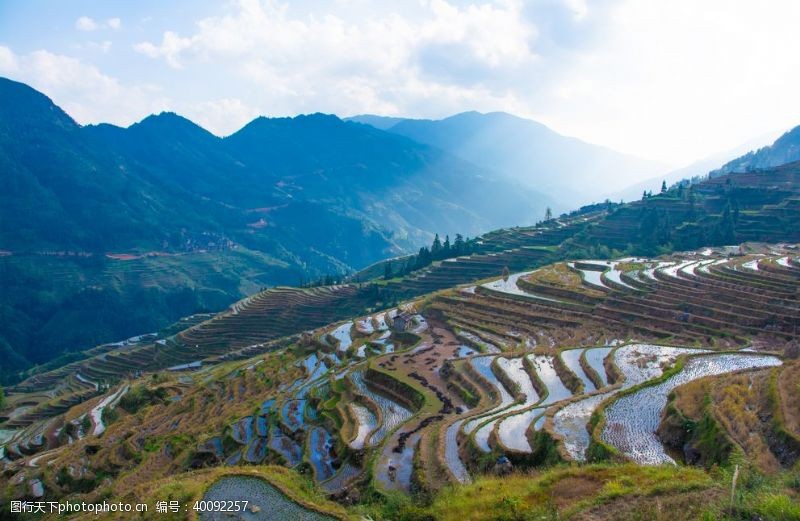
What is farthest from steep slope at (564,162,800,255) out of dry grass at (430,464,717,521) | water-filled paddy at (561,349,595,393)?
dry grass at (430,464,717,521)

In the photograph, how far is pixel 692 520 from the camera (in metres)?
9.66

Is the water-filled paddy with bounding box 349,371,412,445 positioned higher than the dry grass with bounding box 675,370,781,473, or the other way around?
the dry grass with bounding box 675,370,781,473

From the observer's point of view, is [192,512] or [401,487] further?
[401,487]

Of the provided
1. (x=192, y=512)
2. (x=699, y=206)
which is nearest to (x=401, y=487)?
(x=192, y=512)

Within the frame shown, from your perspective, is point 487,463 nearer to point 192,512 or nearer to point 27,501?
point 192,512

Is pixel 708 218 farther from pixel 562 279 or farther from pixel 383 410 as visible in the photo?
pixel 383 410

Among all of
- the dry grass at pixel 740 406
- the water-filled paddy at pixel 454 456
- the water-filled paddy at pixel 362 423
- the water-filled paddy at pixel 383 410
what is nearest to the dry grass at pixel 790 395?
→ the dry grass at pixel 740 406

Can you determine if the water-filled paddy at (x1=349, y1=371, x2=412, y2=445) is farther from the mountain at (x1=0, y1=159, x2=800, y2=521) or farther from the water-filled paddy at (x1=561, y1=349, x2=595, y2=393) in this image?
the water-filled paddy at (x1=561, y1=349, x2=595, y2=393)

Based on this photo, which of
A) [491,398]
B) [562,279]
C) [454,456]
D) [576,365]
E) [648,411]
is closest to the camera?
[454,456]

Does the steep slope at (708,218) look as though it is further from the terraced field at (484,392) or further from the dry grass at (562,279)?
the dry grass at (562,279)

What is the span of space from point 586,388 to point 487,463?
1015 cm

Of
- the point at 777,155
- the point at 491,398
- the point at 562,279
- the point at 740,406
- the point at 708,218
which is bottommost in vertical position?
the point at 491,398

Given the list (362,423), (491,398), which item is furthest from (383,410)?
(491,398)

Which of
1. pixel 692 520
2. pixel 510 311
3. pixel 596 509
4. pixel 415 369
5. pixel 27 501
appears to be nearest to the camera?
pixel 692 520
